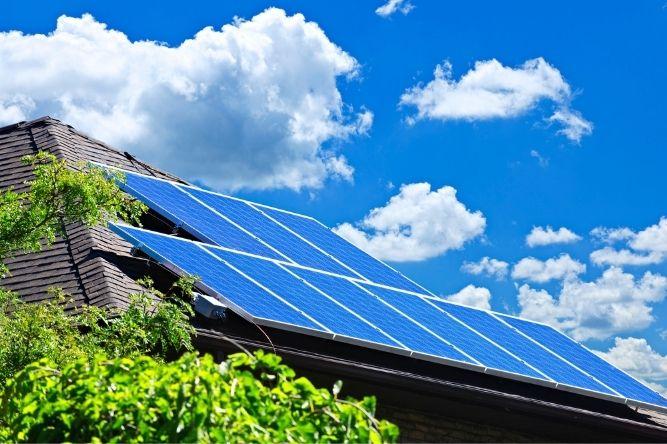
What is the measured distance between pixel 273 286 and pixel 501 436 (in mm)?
3824

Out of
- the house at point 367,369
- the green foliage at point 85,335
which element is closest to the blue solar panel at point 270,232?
the house at point 367,369

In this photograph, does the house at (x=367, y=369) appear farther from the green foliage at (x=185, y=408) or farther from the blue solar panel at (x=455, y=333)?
the green foliage at (x=185, y=408)

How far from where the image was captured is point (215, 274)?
43.8 feet

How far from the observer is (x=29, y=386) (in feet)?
22.3

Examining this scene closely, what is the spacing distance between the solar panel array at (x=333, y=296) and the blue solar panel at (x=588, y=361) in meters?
0.04

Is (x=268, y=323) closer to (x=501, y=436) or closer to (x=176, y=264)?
(x=176, y=264)

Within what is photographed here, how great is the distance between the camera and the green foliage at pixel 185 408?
19.3 feet

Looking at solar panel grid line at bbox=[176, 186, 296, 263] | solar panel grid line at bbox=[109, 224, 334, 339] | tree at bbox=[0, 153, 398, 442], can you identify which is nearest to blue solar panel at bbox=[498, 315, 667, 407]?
solar panel grid line at bbox=[176, 186, 296, 263]

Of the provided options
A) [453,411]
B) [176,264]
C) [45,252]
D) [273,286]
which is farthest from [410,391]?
[45,252]

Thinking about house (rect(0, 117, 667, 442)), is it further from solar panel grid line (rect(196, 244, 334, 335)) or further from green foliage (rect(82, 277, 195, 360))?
green foliage (rect(82, 277, 195, 360))

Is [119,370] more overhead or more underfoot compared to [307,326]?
more underfoot

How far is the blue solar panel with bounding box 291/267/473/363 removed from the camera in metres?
14.3

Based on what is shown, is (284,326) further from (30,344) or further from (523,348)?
(523,348)

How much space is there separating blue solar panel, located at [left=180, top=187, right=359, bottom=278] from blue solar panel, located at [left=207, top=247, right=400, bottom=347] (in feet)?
6.44
